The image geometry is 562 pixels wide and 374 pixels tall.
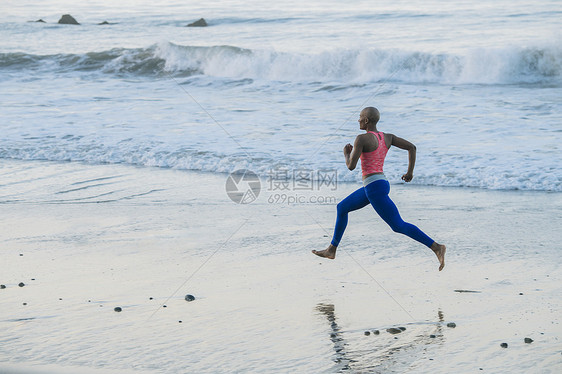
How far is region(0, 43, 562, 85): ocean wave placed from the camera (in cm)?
1988

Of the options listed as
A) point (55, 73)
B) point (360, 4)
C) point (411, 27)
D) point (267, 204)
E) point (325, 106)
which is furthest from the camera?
point (360, 4)

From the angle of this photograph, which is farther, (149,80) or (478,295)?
(149,80)

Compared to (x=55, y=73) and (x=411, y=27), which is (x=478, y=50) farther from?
(x=55, y=73)

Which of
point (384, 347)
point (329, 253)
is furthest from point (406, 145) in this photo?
point (384, 347)

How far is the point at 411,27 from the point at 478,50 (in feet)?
31.6

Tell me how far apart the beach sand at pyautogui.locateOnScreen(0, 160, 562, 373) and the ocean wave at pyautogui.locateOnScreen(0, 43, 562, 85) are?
12444 millimetres

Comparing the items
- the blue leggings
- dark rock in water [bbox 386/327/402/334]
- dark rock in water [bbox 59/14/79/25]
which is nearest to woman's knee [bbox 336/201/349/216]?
the blue leggings

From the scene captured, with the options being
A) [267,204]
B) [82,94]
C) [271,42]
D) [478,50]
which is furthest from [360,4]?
[267,204]

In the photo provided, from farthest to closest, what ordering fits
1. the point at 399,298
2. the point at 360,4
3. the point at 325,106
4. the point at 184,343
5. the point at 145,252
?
the point at 360,4
the point at 325,106
the point at 145,252
the point at 399,298
the point at 184,343

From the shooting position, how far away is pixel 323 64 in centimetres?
2186

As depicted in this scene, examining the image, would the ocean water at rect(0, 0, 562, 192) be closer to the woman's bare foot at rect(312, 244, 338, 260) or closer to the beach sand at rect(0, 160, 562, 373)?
the beach sand at rect(0, 160, 562, 373)

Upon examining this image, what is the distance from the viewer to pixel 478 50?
2156 centimetres

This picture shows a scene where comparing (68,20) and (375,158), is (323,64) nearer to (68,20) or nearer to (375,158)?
(375,158)

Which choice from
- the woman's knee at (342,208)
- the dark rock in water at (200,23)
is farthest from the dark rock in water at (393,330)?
the dark rock in water at (200,23)
